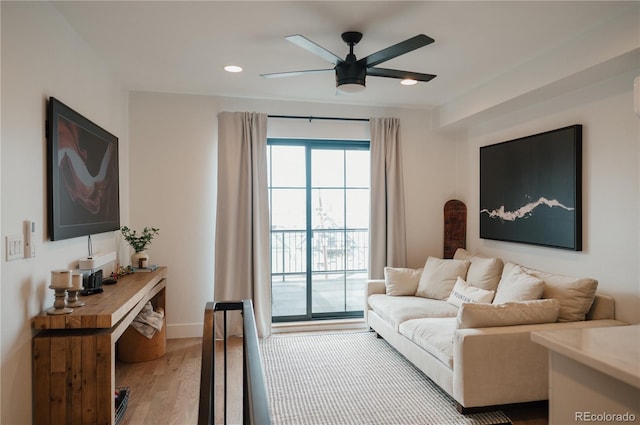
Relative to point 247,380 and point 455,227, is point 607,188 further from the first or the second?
point 247,380

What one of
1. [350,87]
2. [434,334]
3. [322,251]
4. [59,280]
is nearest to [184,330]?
[322,251]

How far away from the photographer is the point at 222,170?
4207 millimetres

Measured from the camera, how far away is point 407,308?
144 inches

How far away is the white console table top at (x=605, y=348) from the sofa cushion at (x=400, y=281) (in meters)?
2.55

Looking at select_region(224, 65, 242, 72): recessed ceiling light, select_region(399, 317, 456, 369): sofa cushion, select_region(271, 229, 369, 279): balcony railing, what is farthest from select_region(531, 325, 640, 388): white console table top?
select_region(271, 229, 369, 279): balcony railing

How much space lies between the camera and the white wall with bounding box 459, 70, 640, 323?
280cm

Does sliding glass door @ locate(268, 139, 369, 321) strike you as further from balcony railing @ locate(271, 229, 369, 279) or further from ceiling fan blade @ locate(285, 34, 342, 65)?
ceiling fan blade @ locate(285, 34, 342, 65)

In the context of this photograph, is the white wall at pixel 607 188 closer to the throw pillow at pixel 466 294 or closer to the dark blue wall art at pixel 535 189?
the dark blue wall art at pixel 535 189

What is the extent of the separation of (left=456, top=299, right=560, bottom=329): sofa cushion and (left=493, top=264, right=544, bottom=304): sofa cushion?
0.66 ft

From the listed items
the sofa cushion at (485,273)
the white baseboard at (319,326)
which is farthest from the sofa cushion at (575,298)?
the white baseboard at (319,326)

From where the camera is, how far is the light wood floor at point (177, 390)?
8.68ft

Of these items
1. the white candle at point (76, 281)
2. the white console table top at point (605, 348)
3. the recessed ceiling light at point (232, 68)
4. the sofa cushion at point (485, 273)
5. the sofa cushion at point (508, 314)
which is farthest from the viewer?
the sofa cushion at point (485, 273)

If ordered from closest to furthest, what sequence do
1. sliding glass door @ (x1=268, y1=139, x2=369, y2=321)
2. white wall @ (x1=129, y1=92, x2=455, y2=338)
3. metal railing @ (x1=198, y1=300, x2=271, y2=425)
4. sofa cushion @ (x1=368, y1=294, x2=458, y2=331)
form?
metal railing @ (x1=198, y1=300, x2=271, y2=425)
sofa cushion @ (x1=368, y1=294, x2=458, y2=331)
white wall @ (x1=129, y1=92, x2=455, y2=338)
sliding glass door @ (x1=268, y1=139, x2=369, y2=321)

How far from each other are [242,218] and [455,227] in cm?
247
